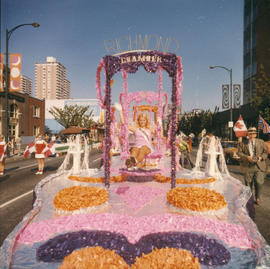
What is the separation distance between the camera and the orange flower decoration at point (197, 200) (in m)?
3.89

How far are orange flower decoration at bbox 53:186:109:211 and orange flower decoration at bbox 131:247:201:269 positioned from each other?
1.84 meters

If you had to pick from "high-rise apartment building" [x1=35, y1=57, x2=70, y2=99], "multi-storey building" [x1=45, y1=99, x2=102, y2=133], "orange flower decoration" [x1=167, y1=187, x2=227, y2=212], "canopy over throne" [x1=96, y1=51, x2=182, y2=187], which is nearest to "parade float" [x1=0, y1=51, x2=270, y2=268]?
"orange flower decoration" [x1=167, y1=187, x2=227, y2=212]

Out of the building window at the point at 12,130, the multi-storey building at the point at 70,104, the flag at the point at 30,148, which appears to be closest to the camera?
the flag at the point at 30,148

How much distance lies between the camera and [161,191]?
5.43m

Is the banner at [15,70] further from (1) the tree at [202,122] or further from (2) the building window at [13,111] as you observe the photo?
(1) the tree at [202,122]

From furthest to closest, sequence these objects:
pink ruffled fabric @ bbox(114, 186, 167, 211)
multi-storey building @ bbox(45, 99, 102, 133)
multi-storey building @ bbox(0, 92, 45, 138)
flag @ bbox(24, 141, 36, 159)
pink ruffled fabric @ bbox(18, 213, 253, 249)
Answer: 1. multi-storey building @ bbox(45, 99, 102, 133)
2. multi-storey building @ bbox(0, 92, 45, 138)
3. flag @ bbox(24, 141, 36, 159)
4. pink ruffled fabric @ bbox(114, 186, 167, 211)
5. pink ruffled fabric @ bbox(18, 213, 253, 249)

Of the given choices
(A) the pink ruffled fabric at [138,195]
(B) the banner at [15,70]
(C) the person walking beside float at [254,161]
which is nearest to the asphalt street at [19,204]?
(C) the person walking beside float at [254,161]

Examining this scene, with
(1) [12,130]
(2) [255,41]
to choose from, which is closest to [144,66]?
(1) [12,130]

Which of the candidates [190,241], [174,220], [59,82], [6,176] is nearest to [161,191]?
[174,220]

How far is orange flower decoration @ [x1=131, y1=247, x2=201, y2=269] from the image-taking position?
2.38 metres

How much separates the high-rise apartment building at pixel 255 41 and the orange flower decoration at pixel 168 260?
108 feet

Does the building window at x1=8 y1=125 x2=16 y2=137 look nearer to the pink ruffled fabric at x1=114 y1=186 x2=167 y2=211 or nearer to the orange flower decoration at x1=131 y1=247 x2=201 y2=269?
→ the pink ruffled fabric at x1=114 y1=186 x2=167 y2=211

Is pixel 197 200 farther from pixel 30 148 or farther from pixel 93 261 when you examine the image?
pixel 30 148

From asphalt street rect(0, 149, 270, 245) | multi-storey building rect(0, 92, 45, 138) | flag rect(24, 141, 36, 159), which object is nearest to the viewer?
asphalt street rect(0, 149, 270, 245)
